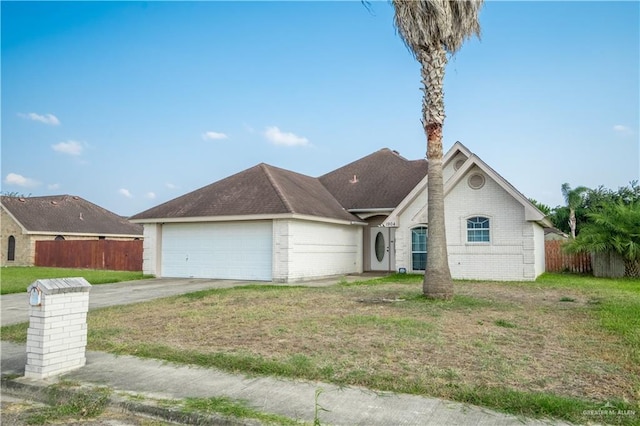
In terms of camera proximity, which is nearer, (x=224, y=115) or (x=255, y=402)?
(x=255, y=402)

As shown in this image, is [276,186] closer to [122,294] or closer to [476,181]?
[122,294]

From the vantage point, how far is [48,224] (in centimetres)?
3459

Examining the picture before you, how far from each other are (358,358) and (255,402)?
190cm

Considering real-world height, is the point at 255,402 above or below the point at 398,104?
below

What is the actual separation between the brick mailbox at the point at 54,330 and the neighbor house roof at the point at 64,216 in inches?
1125

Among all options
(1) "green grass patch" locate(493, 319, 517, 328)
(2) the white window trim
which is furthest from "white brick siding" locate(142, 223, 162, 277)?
(1) "green grass patch" locate(493, 319, 517, 328)

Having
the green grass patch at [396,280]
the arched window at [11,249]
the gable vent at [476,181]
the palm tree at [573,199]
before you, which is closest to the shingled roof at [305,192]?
the green grass patch at [396,280]

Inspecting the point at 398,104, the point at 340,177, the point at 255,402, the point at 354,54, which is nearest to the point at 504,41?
the point at 398,104

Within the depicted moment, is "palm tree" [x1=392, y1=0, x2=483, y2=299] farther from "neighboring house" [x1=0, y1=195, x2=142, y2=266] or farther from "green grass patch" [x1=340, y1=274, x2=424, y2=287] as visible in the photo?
"neighboring house" [x1=0, y1=195, x2=142, y2=266]

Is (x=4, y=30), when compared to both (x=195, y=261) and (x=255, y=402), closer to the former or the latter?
(x=195, y=261)

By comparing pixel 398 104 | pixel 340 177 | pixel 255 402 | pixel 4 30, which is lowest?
pixel 255 402

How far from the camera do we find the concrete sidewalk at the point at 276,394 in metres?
4.07

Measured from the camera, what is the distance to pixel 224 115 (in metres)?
22.8

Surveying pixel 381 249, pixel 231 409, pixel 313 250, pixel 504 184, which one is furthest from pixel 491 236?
pixel 231 409
